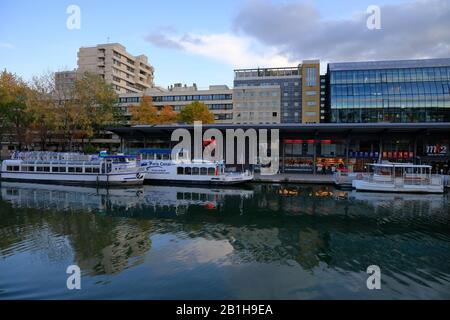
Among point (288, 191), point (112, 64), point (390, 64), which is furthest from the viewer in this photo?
point (112, 64)

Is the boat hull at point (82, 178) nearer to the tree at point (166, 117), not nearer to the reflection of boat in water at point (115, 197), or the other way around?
the reflection of boat in water at point (115, 197)

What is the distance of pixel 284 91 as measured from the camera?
100m

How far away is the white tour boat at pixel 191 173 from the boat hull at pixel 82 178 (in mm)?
2975

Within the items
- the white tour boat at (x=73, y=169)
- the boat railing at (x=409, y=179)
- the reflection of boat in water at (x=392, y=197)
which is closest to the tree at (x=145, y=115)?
the white tour boat at (x=73, y=169)

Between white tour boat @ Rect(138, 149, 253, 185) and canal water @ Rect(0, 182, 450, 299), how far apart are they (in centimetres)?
1131

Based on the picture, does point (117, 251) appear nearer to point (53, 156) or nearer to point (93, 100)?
point (53, 156)

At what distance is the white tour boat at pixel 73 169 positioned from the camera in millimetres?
43875

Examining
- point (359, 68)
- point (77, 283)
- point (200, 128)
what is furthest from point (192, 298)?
point (359, 68)

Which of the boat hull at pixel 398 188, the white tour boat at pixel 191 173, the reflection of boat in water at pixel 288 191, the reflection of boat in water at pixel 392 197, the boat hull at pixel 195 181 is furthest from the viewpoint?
the white tour boat at pixel 191 173

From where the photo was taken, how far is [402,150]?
56.3 m

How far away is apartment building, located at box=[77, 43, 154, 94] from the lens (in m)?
97.6

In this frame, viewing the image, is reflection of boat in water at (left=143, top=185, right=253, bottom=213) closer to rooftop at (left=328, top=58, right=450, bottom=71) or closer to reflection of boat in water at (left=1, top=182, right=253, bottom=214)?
reflection of boat in water at (left=1, top=182, right=253, bottom=214)

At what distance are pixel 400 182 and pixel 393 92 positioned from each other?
1420 inches

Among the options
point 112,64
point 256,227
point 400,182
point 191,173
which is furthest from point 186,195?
point 112,64
